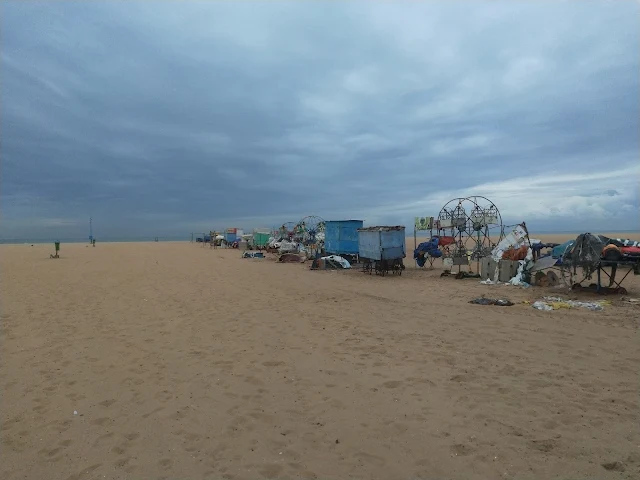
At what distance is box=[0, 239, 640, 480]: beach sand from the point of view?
11.5ft

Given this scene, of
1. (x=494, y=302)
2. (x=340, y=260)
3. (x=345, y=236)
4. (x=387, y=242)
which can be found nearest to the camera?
(x=494, y=302)

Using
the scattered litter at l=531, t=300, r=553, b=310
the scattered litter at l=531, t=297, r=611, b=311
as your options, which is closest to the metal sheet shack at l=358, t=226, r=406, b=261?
the scattered litter at l=531, t=297, r=611, b=311

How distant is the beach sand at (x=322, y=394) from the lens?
3.52 meters

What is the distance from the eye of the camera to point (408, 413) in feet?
14.1

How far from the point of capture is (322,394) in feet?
16.0

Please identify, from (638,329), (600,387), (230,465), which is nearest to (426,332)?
(600,387)

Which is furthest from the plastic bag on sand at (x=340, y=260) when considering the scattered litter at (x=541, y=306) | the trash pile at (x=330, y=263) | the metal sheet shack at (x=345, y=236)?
the scattered litter at (x=541, y=306)

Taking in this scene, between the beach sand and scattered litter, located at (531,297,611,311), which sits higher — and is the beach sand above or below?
below

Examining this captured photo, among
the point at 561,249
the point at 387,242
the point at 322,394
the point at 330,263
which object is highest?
the point at 387,242

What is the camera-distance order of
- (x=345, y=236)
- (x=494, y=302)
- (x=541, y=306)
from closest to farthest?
(x=541, y=306), (x=494, y=302), (x=345, y=236)

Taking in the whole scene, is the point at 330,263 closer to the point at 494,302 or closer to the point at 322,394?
the point at 494,302

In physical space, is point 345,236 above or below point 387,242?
above

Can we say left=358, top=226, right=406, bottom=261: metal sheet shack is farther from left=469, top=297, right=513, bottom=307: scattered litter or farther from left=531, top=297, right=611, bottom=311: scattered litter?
left=531, top=297, right=611, bottom=311: scattered litter

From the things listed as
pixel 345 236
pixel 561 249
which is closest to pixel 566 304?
pixel 561 249
